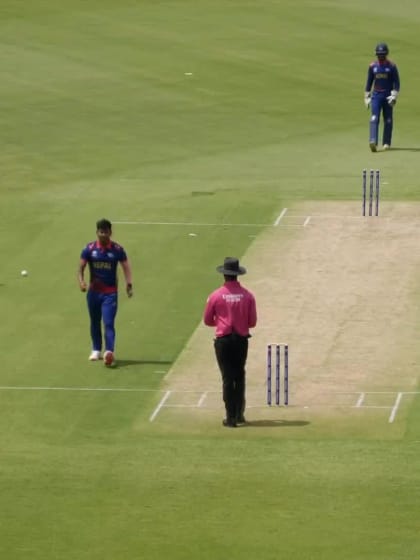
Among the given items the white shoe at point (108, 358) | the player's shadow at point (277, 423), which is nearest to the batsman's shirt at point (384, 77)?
the white shoe at point (108, 358)

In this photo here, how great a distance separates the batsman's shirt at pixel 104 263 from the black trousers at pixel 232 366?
10.1 feet

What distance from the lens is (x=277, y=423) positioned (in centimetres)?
2138

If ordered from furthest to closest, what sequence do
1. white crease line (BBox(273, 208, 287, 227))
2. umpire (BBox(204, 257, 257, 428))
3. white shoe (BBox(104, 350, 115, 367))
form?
white crease line (BBox(273, 208, 287, 227)) → white shoe (BBox(104, 350, 115, 367)) → umpire (BBox(204, 257, 257, 428))

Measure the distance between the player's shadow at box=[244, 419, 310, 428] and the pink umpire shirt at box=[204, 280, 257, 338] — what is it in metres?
1.12

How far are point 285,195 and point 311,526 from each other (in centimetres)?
1763

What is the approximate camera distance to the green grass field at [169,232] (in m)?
17.8

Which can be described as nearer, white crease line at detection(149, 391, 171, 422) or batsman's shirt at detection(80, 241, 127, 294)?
white crease line at detection(149, 391, 171, 422)

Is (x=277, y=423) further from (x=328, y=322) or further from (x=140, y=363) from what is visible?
(x=328, y=322)

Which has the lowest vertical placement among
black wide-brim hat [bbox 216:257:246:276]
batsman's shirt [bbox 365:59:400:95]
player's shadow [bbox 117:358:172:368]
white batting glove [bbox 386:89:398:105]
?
player's shadow [bbox 117:358:172:368]

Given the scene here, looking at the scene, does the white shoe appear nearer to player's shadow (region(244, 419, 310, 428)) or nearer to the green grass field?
the green grass field

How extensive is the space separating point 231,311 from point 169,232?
10.6 metres

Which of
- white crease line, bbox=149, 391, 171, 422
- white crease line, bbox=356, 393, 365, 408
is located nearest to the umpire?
white crease line, bbox=149, 391, 171, 422

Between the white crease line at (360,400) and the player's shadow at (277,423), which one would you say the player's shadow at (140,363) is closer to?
the player's shadow at (277,423)

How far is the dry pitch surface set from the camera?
22.2 metres
